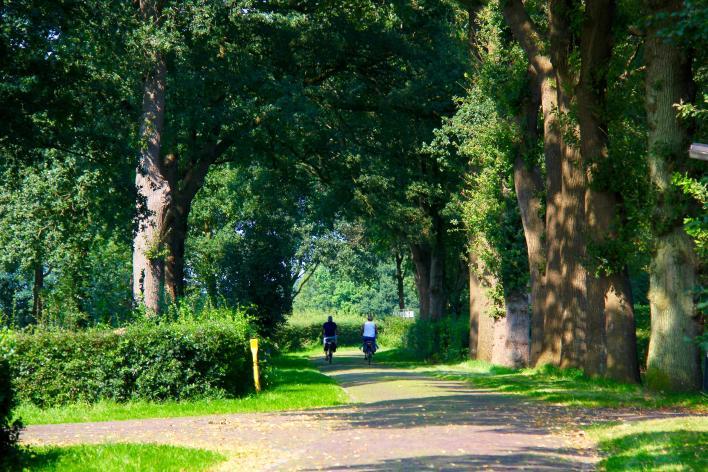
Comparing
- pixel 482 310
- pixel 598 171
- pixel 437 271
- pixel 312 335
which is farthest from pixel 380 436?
pixel 312 335

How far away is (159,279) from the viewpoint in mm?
28109

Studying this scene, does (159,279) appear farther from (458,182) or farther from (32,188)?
(458,182)

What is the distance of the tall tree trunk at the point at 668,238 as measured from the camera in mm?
19141

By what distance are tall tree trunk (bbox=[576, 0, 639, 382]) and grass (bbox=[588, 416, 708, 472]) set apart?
274 inches

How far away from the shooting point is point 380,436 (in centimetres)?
1363

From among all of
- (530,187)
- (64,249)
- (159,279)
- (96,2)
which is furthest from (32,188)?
(530,187)

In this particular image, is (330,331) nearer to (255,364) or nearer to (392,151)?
(392,151)

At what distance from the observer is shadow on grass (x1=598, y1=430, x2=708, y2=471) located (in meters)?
10.4

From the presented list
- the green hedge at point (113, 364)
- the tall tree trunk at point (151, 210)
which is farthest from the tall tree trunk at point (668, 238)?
the tall tree trunk at point (151, 210)

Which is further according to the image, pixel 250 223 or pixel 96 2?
pixel 250 223

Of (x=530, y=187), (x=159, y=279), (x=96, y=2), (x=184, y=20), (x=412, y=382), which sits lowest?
(x=412, y=382)

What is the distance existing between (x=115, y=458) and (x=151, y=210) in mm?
16696

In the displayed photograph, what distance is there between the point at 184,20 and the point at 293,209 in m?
18.3

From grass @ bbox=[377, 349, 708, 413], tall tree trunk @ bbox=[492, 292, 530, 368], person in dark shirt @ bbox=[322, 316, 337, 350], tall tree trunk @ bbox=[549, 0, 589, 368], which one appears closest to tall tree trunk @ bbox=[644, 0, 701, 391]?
grass @ bbox=[377, 349, 708, 413]
